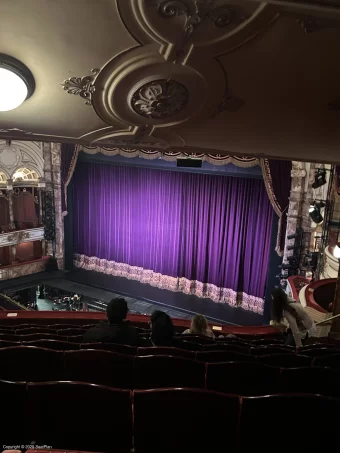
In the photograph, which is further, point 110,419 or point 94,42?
point 110,419

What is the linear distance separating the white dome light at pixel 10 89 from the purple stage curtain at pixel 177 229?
6.75 meters

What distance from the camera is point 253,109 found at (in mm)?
2055

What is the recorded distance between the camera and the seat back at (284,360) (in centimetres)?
245

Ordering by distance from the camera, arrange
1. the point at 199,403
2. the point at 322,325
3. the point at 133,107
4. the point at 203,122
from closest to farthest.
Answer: the point at 199,403
the point at 133,107
the point at 203,122
the point at 322,325

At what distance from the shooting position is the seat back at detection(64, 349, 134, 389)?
2.09 meters

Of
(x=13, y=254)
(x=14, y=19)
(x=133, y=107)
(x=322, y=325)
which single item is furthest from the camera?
(x=13, y=254)

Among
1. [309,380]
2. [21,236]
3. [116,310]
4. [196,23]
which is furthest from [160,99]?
[21,236]

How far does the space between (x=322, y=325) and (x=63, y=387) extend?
11.7 ft

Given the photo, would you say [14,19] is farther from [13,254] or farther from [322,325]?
[13,254]

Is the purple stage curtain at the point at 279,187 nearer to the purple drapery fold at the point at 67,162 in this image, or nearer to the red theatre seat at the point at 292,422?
the purple drapery fold at the point at 67,162

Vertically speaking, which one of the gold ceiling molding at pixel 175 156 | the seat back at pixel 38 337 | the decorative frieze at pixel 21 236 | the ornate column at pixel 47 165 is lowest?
the decorative frieze at pixel 21 236

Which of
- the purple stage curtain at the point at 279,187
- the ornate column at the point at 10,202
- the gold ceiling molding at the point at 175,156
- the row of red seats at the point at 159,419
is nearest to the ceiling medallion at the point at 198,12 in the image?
the row of red seats at the point at 159,419

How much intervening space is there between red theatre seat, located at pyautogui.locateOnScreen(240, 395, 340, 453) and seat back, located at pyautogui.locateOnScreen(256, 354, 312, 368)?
0.78m

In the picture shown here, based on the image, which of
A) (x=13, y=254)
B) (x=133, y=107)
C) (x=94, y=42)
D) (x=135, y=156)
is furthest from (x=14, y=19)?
(x=13, y=254)
